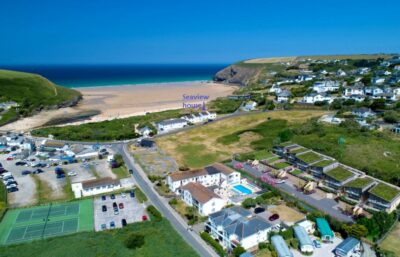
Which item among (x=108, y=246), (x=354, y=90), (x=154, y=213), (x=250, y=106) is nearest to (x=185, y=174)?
(x=154, y=213)

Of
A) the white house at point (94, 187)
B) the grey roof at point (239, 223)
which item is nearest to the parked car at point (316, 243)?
the grey roof at point (239, 223)

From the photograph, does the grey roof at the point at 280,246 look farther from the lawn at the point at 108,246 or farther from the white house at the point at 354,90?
the white house at the point at 354,90

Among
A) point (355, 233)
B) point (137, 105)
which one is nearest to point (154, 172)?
point (355, 233)

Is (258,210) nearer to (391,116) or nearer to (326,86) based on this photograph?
(391,116)

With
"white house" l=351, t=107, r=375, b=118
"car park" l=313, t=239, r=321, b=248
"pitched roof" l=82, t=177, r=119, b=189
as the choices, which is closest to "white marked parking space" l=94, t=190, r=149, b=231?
"pitched roof" l=82, t=177, r=119, b=189

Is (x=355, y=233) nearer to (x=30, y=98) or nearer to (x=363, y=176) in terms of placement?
(x=363, y=176)
